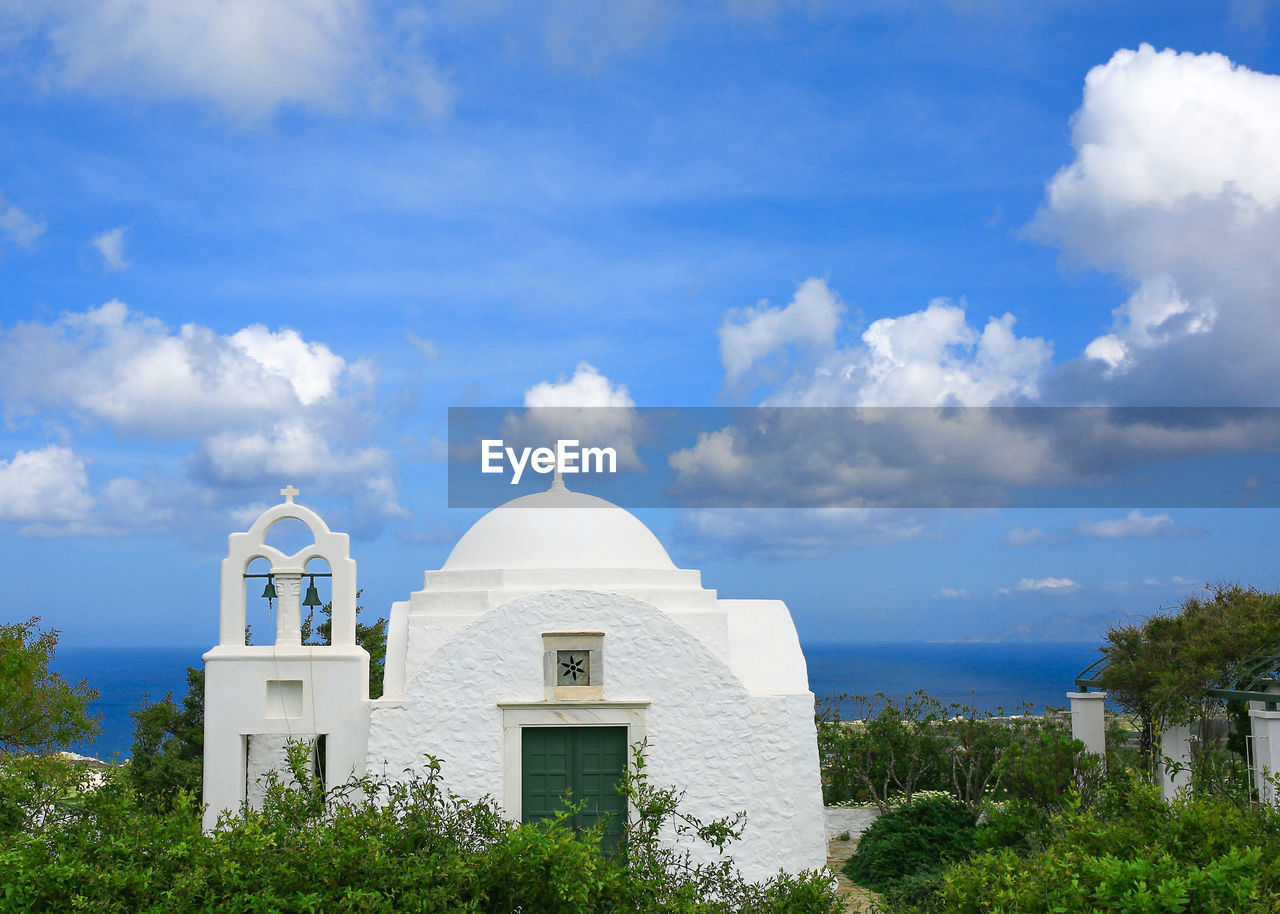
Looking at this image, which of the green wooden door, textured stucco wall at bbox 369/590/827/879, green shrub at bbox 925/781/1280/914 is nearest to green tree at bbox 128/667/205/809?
textured stucco wall at bbox 369/590/827/879

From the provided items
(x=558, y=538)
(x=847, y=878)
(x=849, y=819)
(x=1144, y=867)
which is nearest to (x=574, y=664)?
(x=558, y=538)

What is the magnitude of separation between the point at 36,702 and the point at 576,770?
10.9 metres

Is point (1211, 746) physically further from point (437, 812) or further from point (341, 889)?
point (341, 889)

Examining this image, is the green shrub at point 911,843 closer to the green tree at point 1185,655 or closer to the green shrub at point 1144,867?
the green tree at point 1185,655

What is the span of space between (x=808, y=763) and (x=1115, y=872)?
6.00m

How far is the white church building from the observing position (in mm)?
11922

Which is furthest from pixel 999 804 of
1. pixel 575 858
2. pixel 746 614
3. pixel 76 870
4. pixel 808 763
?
pixel 76 870

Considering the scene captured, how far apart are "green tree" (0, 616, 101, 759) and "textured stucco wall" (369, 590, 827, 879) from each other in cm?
898

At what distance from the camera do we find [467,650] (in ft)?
39.5

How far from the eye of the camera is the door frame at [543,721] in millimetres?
11906

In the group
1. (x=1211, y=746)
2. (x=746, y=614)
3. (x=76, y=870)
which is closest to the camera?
(x=76, y=870)

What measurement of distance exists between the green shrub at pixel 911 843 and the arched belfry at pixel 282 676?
652 centimetres

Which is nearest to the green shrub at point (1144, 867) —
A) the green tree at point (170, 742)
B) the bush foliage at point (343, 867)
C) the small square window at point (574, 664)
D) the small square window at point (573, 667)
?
the bush foliage at point (343, 867)

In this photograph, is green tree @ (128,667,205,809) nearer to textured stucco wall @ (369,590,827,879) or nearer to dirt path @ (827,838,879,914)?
textured stucco wall @ (369,590,827,879)
